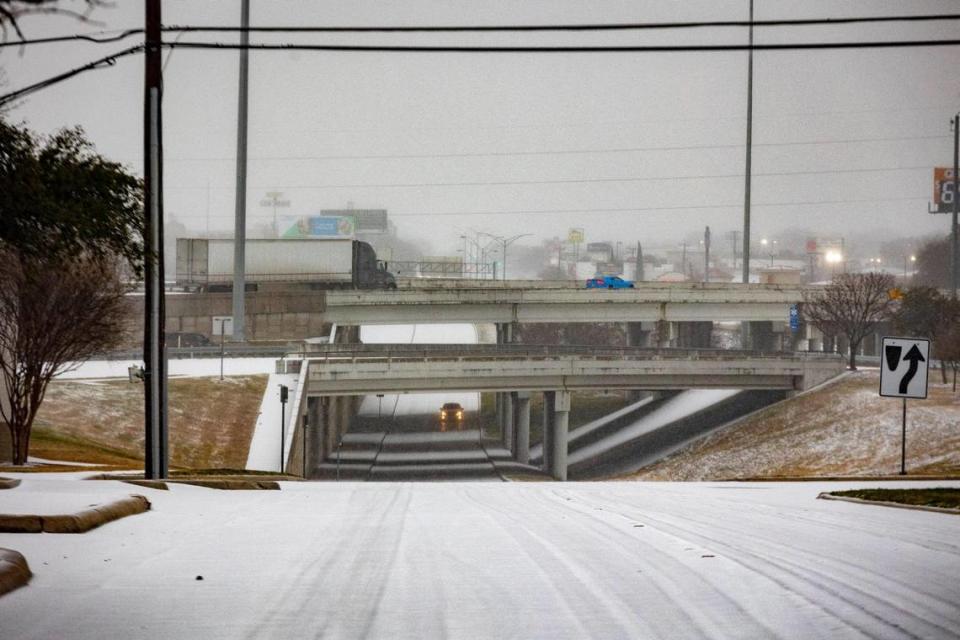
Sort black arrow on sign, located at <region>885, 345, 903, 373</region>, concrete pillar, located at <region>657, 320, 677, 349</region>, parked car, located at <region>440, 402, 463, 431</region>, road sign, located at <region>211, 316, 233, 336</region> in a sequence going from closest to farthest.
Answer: black arrow on sign, located at <region>885, 345, 903, 373</region> < road sign, located at <region>211, 316, 233, 336</region> < concrete pillar, located at <region>657, 320, 677, 349</region> < parked car, located at <region>440, 402, 463, 431</region>

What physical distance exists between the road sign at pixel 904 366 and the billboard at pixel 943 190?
134 meters

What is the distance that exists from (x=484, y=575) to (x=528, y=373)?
179ft

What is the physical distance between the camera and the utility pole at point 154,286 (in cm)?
1923

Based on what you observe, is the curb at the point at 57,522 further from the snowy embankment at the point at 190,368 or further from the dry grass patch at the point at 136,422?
the snowy embankment at the point at 190,368

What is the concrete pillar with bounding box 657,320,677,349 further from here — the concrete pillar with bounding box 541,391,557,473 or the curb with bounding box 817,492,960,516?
the curb with bounding box 817,492,960,516

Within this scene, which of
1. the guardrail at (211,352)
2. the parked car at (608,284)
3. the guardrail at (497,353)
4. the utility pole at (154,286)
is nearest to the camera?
the utility pole at (154,286)

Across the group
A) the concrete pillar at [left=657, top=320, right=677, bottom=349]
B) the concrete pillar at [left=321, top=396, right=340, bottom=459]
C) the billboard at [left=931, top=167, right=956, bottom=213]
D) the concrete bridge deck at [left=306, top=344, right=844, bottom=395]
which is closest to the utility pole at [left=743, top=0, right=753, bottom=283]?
the concrete pillar at [left=657, top=320, right=677, bottom=349]

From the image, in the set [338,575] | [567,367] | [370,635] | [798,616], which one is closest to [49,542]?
[338,575]

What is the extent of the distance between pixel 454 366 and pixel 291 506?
1835 inches

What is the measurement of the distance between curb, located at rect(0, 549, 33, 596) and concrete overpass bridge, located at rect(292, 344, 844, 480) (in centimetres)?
4595

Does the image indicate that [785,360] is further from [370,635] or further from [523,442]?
[370,635]

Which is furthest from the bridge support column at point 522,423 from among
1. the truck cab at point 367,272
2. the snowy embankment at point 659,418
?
the truck cab at point 367,272

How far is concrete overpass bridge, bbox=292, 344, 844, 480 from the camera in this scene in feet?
190

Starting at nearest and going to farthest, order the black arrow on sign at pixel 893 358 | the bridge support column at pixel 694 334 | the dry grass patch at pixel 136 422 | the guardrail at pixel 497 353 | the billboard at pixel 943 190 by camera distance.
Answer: the black arrow on sign at pixel 893 358
the dry grass patch at pixel 136 422
the guardrail at pixel 497 353
the bridge support column at pixel 694 334
the billboard at pixel 943 190
